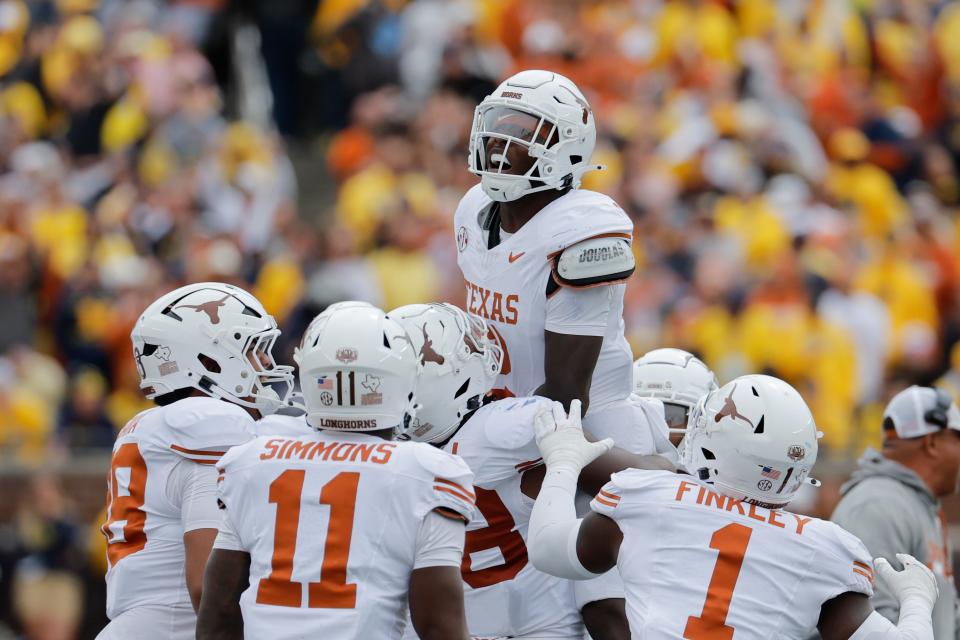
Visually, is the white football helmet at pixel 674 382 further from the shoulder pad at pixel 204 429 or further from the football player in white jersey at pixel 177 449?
the shoulder pad at pixel 204 429

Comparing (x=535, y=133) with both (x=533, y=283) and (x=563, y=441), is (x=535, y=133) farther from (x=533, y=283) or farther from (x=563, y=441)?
(x=563, y=441)

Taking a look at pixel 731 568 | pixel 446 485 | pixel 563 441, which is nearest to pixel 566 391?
pixel 563 441

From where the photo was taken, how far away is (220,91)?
683 inches

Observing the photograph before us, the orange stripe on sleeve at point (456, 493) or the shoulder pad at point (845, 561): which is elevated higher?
the orange stripe on sleeve at point (456, 493)

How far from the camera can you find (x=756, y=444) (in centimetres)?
487

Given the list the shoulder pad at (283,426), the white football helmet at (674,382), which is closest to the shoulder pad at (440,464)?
the shoulder pad at (283,426)

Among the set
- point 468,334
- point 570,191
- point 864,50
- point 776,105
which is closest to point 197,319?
point 468,334

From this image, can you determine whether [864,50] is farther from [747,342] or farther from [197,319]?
[197,319]

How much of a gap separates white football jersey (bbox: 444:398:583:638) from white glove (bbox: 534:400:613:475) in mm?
74

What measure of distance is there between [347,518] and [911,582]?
1798mm

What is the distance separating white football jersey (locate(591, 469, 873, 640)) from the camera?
188 inches

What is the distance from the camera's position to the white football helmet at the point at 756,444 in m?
4.88

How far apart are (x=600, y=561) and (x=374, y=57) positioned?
12193mm

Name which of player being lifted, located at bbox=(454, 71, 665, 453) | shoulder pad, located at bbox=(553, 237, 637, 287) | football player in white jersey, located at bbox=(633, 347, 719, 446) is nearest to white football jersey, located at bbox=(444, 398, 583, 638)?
player being lifted, located at bbox=(454, 71, 665, 453)
